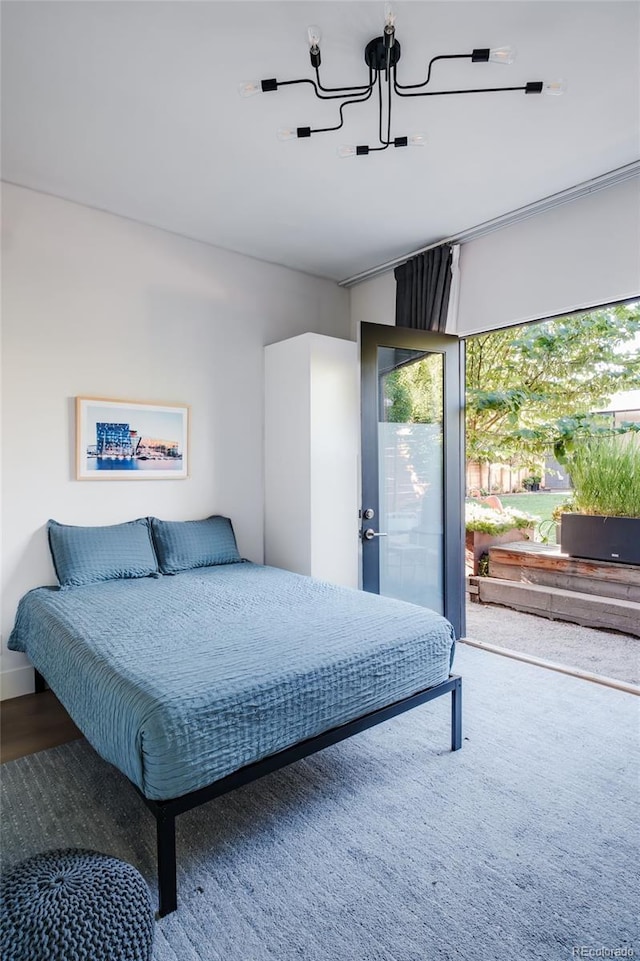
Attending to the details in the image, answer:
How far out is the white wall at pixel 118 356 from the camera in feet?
9.99

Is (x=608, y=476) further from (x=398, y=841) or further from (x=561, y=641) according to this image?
(x=398, y=841)

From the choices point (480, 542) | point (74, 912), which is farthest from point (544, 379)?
point (74, 912)

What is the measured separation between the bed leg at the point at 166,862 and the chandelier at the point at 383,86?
2545 millimetres

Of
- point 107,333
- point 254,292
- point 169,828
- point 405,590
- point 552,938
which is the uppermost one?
point 254,292

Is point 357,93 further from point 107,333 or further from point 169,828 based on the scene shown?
point 169,828

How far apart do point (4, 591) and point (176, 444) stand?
52.7 inches

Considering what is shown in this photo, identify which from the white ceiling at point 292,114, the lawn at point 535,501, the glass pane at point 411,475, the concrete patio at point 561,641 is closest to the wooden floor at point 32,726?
the glass pane at point 411,475

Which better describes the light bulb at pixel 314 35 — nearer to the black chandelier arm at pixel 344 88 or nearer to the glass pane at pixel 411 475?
the black chandelier arm at pixel 344 88

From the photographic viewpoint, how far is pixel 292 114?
2432mm

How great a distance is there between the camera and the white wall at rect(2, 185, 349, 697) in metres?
3.04

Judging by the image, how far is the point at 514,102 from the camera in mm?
2342

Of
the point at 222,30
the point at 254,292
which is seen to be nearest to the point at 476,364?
the point at 254,292

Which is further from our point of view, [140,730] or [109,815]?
[109,815]

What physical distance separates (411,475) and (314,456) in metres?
0.69
